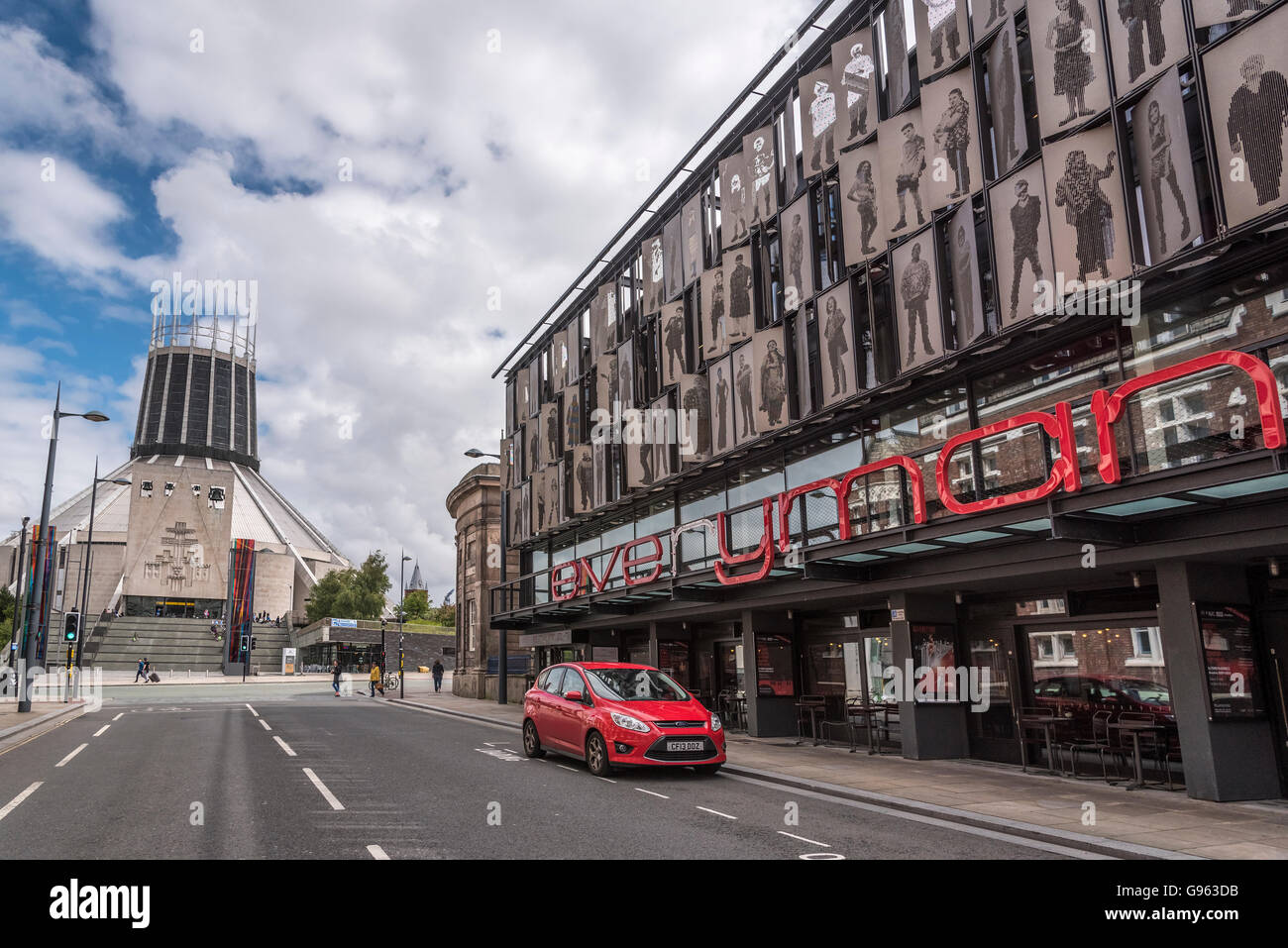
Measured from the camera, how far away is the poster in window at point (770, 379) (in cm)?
1925

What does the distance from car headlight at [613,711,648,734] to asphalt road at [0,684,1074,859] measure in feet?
2.52

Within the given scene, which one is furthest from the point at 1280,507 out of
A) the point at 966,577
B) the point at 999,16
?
the point at 999,16

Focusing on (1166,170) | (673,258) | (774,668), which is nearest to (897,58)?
(1166,170)

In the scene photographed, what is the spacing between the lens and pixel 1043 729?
1391 cm

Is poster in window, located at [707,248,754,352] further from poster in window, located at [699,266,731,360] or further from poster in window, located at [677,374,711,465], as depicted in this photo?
poster in window, located at [677,374,711,465]

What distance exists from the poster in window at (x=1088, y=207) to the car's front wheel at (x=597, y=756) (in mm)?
10030

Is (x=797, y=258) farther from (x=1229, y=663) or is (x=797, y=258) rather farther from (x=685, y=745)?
(x=1229, y=663)

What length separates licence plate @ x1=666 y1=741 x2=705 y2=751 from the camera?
1262 cm

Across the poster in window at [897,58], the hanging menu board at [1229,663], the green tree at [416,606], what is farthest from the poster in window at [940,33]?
the green tree at [416,606]

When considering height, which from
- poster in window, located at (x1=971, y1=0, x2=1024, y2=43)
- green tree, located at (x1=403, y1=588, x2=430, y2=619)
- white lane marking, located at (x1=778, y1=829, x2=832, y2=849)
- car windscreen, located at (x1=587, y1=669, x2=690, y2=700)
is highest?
poster in window, located at (x1=971, y1=0, x2=1024, y2=43)

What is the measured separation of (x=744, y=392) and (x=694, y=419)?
2.34m

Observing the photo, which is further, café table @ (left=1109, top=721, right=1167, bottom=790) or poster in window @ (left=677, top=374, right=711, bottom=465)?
poster in window @ (left=677, top=374, right=711, bottom=465)

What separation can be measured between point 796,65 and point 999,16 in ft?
20.2

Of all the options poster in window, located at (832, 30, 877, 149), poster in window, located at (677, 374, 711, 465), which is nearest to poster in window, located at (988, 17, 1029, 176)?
poster in window, located at (832, 30, 877, 149)
